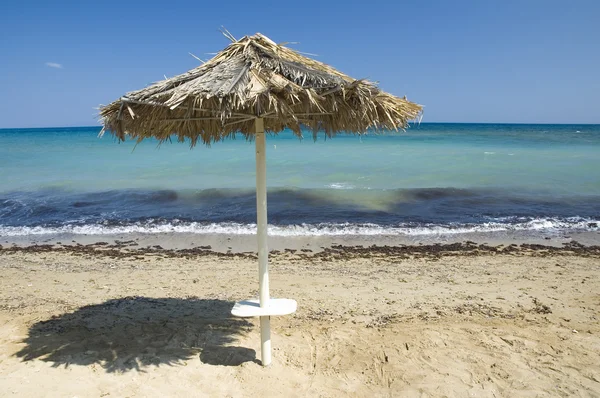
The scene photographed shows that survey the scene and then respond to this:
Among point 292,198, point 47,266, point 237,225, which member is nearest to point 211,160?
point 292,198

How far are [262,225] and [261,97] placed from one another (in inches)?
40.5

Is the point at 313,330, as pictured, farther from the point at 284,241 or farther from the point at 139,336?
the point at 284,241

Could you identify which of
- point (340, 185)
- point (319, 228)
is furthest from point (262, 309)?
point (340, 185)

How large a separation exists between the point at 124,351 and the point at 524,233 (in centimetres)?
819

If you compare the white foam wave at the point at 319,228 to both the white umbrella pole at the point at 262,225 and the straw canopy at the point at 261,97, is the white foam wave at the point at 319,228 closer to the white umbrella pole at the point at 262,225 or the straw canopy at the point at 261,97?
the white umbrella pole at the point at 262,225

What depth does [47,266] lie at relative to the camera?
22.2 ft

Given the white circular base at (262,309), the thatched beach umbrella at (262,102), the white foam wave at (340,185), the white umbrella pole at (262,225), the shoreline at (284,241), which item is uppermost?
the thatched beach umbrella at (262,102)

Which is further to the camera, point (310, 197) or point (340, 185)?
point (340, 185)

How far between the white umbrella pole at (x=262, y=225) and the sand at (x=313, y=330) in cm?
25

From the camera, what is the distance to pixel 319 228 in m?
9.27

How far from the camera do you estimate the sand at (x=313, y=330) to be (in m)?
3.22

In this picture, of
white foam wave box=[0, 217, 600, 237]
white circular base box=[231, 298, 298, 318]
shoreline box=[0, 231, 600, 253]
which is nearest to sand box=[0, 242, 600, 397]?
white circular base box=[231, 298, 298, 318]

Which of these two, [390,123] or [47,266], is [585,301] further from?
[47,266]

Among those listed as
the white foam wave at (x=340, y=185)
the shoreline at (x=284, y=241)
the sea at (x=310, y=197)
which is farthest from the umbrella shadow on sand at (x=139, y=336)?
the white foam wave at (x=340, y=185)
